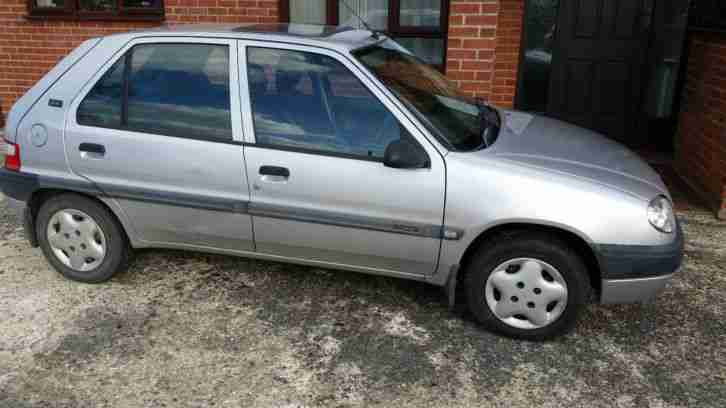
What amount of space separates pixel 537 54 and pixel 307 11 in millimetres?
2747

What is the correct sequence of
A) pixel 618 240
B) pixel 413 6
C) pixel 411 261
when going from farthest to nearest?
pixel 413 6
pixel 411 261
pixel 618 240

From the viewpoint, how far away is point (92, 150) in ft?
12.6

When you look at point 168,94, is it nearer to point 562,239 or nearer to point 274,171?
point 274,171

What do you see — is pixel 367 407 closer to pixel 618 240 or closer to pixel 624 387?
pixel 624 387

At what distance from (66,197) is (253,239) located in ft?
4.21

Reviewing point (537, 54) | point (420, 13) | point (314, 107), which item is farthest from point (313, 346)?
point (537, 54)

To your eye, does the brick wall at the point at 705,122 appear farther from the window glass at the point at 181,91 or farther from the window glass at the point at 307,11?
the window glass at the point at 181,91

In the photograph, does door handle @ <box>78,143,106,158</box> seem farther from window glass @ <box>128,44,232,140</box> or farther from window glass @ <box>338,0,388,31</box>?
window glass @ <box>338,0,388,31</box>

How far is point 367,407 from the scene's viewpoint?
3.03 metres

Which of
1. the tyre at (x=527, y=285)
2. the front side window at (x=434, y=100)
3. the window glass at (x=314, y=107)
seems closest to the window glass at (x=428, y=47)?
the front side window at (x=434, y=100)

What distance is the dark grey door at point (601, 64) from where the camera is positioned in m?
7.14

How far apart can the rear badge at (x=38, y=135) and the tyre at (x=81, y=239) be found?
0.36 meters

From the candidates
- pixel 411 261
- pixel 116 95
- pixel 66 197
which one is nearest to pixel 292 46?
pixel 116 95

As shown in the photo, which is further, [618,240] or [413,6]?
[413,6]
